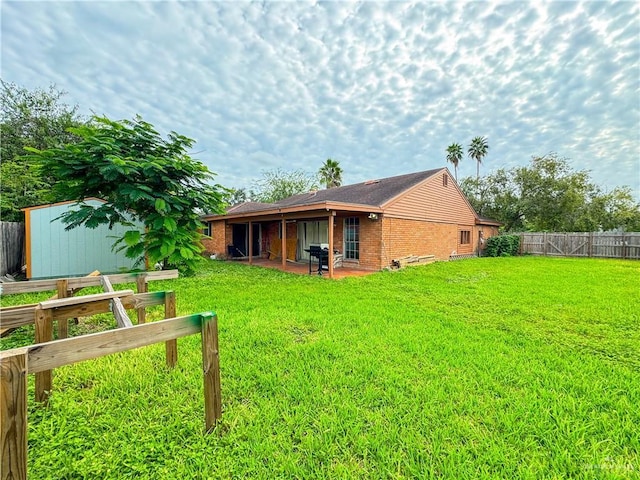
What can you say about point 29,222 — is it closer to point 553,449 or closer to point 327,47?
point 327,47

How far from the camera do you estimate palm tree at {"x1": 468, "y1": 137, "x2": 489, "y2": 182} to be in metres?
33.2

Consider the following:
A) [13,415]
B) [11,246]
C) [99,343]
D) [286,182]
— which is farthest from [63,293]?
[286,182]

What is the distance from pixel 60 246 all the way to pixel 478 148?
38886 millimetres

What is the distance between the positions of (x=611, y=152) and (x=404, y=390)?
27452mm

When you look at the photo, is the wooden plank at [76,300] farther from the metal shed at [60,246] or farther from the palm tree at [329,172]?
the palm tree at [329,172]

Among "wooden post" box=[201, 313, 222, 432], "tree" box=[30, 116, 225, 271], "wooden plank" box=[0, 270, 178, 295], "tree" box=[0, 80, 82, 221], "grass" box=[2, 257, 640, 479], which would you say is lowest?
"grass" box=[2, 257, 640, 479]

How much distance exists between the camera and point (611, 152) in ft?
64.5

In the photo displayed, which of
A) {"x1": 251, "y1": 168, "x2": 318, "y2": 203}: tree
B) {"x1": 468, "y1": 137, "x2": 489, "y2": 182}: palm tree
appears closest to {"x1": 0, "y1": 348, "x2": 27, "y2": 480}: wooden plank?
{"x1": 251, "y1": 168, "x2": 318, "y2": 203}: tree

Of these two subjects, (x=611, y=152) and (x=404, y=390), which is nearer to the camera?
(x=404, y=390)

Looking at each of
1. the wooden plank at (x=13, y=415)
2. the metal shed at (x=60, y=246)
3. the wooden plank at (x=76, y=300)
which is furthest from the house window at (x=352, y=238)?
the wooden plank at (x=13, y=415)

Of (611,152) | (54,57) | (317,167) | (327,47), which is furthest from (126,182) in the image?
(611,152)

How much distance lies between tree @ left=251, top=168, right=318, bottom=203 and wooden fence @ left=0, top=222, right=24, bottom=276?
23.6 metres

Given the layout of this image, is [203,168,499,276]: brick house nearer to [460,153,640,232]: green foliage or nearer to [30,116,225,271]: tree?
[30,116,225,271]: tree

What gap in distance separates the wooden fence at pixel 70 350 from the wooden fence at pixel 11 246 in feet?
29.1
